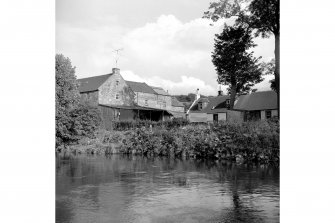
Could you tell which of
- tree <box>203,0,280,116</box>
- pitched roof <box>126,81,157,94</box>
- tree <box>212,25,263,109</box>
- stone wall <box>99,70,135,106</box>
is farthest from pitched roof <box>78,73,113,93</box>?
tree <box>203,0,280,116</box>

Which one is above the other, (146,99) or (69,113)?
(146,99)

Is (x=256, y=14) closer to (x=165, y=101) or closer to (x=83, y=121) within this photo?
(x=83, y=121)

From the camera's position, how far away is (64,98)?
1277 centimetres

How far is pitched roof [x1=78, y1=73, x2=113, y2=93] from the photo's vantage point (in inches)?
825

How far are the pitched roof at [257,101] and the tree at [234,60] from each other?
1088 centimetres

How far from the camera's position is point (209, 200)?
4.33 m

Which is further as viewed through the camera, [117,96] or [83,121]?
[117,96]

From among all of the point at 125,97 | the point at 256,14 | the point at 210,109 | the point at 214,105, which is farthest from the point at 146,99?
the point at 256,14

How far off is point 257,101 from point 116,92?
975 centimetres

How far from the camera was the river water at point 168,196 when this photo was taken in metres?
3.60

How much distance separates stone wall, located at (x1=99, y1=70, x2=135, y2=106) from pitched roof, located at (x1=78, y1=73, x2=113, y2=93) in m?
0.24

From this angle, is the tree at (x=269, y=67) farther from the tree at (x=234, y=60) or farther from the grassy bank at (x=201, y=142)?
the grassy bank at (x=201, y=142)
